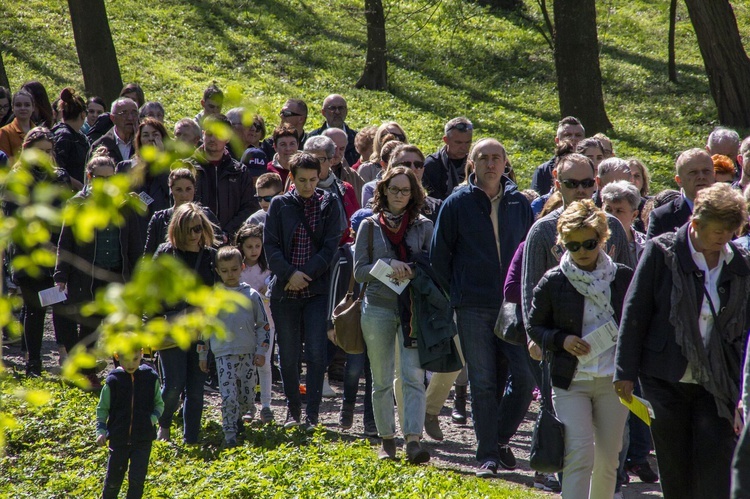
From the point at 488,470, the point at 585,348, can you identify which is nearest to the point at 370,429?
the point at 488,470

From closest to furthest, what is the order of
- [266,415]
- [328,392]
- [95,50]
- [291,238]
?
[291,238], [266,415], [328,392], [95,50]

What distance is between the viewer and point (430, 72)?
2728 centimetres

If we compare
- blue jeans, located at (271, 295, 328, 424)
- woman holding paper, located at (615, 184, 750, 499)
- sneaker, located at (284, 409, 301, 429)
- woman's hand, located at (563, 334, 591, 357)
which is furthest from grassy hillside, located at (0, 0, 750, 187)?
woman holding paper, located at (615, 184, 750, 499)

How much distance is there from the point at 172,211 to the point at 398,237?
2.38 m

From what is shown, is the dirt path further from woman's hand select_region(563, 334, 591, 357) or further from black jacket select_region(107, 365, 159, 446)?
black jacket select_region(107, 365, 159, 446)

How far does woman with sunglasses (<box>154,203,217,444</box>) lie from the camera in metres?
8.71

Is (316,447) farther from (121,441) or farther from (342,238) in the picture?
(342,238)

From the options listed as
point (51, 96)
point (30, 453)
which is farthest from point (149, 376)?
point (51, 96)

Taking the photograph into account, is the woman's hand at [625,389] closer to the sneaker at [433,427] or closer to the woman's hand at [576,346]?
the woman's hand at [576,346]

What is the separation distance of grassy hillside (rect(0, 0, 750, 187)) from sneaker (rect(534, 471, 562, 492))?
11.9 meters

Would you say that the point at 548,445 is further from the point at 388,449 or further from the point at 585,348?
the point at 388,449

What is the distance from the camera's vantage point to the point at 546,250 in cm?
682

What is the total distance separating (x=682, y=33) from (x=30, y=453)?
25.2 m

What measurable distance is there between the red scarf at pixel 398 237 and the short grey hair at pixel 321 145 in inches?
80.2
